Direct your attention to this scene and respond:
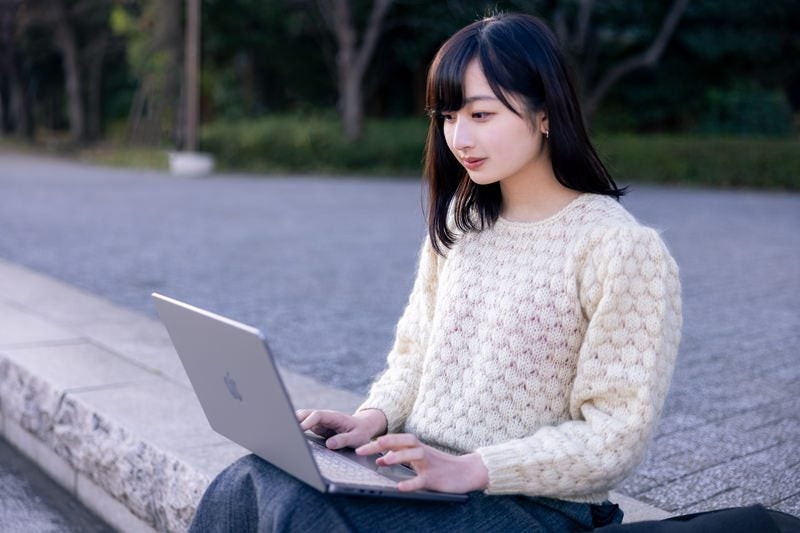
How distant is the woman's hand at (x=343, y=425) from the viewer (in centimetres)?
200

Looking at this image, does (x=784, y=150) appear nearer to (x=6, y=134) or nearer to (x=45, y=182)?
(x=45, y=182)

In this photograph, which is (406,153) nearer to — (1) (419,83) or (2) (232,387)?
(1) (419,83)

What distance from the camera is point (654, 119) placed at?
82.5 feet

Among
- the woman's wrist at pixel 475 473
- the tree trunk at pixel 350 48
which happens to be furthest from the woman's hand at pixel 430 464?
the tree trunk at pixel 350 48

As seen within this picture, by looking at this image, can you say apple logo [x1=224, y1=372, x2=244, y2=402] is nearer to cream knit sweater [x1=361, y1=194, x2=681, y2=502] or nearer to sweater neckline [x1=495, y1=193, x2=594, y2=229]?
cream knit sweater [x1=361, y1=194, x2=681, y2=502]

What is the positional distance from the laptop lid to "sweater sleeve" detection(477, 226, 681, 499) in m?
Result: 0.37

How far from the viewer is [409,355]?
2240 mm

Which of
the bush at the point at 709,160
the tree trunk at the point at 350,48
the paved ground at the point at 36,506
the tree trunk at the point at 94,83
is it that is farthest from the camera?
the tree trunk at the point at 94,83

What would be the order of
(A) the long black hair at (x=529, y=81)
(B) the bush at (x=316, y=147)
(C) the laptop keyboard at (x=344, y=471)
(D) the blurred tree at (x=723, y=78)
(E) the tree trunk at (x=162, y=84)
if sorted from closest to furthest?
1. (C) the laptop keyboard at (x=344, y=471)
2. (A) the long black hair at (x=529, y=81)
3. (B) the bush at (x=316, y=147)
4. (D) the blurred tree at (x=723, y=78)
5. (E) the tree trunk at (x=162, y=84)

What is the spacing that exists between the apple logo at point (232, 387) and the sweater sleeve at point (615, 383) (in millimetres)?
461

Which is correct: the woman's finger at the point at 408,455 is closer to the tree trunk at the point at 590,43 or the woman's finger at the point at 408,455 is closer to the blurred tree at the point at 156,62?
the tree trunk at the point at 590,43

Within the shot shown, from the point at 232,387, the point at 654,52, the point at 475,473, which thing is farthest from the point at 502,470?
the point at 654,52

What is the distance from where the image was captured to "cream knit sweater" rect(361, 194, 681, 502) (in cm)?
177

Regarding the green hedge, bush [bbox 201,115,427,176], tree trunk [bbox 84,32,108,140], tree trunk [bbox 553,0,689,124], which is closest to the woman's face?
the green hedge
